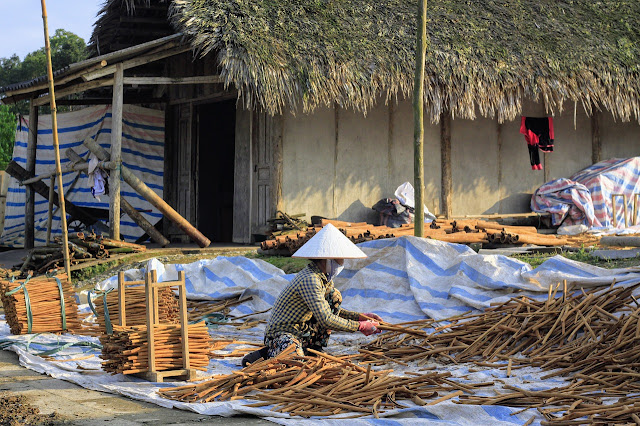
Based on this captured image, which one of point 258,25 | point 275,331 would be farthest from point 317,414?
point 258,25

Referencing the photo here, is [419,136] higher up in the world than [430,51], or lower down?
lower down

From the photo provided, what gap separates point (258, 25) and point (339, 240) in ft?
20.5

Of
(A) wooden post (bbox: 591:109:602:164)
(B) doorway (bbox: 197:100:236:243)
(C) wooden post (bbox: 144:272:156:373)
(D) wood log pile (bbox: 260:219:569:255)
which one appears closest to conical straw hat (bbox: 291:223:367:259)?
(C) wooden post (bbox: 144:272:156:373)

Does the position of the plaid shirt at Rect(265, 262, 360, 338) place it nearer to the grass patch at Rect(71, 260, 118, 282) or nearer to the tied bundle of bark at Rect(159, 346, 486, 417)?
the tied bundle of bark at Rect(159, 346, 486, 417)

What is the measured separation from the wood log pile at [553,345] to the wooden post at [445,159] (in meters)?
7.28

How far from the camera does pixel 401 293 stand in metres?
6.91

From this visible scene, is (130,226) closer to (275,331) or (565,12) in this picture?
(275,331)

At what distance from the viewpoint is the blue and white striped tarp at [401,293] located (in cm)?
376

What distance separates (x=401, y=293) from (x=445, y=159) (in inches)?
266

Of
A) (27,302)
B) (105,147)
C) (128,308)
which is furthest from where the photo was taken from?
(105,147)

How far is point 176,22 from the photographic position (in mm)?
10758

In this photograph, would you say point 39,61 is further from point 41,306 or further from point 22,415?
point 22,415

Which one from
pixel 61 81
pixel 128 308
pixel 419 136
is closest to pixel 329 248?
pixel 128 308

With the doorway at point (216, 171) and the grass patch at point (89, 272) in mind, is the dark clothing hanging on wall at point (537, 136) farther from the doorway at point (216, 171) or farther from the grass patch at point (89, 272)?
the grass patch at point (89, 272)
